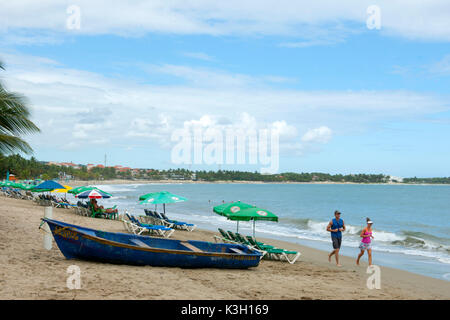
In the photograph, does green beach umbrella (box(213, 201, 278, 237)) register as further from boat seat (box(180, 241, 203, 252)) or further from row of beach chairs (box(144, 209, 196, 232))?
row of beach chairs (box(144, 209, 196, 232))

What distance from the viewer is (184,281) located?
8188 mm

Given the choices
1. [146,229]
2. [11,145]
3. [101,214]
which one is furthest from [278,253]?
[101,214]

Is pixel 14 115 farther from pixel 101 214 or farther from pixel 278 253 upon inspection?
pixel 101 214

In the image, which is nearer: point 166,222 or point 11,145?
point 11,145

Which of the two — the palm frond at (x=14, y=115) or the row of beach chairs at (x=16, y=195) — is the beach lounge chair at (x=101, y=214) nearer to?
the palm frond at (x=14, y=115)

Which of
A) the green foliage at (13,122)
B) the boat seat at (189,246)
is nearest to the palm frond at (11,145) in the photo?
the green foliage at (13,122)

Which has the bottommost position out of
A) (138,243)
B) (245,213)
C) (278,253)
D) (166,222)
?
(278,253)

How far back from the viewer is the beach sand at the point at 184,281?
22.6 feet

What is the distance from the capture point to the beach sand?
6.90 meters

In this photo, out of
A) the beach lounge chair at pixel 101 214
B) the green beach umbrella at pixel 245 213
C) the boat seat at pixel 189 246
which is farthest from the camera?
the beach lounge chair at pixel 101 214

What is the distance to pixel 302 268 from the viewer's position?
37.6 feet
